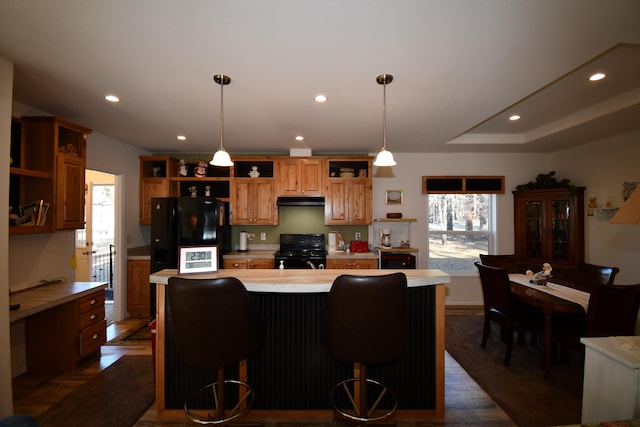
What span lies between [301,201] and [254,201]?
31.1 inches

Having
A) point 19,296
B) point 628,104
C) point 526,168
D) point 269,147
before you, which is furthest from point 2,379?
point 526,168

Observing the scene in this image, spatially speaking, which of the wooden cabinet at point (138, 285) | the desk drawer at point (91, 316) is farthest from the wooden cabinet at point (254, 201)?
the desk drawer at point (91, 316)

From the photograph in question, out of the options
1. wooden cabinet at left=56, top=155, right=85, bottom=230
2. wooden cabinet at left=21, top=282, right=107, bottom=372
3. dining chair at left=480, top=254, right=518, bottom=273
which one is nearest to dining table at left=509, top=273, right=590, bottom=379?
dining chair at left=480, top=254, right=518, bottom=273

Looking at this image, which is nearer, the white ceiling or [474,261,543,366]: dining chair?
the white ceiling

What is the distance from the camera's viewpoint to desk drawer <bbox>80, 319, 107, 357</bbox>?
9.16 feet

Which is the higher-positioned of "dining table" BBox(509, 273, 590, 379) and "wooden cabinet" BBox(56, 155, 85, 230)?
"wooden cabinet" BBox(56, 155, 85, 230)

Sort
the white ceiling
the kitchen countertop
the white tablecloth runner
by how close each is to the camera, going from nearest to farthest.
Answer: the white ceiling, the kitchen countertop, the white tablecloth runner

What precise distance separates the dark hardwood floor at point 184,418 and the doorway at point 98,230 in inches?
104

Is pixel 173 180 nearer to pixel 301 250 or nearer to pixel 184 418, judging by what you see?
pixel 301 250

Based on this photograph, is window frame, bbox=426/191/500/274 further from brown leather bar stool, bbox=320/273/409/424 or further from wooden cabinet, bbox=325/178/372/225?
brown leather bar stool, bbox=320/273/409/424

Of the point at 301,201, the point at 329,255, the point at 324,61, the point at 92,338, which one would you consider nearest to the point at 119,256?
the point at 92,338

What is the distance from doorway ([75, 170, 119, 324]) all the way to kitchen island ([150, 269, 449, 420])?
4060 millimetres

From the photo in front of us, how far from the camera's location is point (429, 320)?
2025 millimetres

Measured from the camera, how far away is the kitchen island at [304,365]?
2014mm
